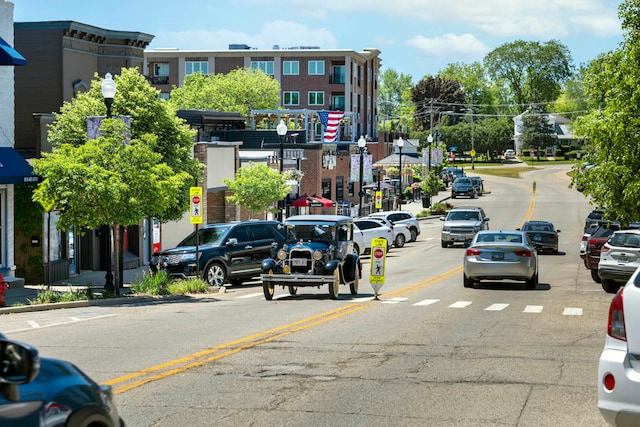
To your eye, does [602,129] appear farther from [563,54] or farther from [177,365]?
[563,54]

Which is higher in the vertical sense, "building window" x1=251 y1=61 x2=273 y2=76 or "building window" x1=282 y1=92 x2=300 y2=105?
"building window" x1=251 y1=61 x2=273 y2=76

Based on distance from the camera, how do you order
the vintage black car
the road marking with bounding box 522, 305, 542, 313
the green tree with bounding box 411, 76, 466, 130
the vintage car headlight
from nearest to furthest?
the road marking with bounding box 522, 305, 542, 313 → the vintage black car → the vintage car headlight → the green tree with bounding box 411, 76, 466, 130

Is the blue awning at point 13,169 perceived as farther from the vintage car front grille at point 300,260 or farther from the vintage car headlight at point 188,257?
the vintage car front grille at point 300,260

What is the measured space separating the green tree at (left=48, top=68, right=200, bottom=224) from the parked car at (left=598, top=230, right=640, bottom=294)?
44.2 ft

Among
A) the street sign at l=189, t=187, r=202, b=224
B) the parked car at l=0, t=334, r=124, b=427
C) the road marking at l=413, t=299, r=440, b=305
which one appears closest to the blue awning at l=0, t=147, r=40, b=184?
the street sign at l=189, t=187, r=202, b=224

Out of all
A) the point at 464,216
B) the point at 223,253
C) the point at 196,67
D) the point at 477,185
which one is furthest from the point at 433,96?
the point at 223,253

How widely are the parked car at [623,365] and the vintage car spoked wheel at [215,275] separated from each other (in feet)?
73.1

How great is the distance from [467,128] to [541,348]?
136 m

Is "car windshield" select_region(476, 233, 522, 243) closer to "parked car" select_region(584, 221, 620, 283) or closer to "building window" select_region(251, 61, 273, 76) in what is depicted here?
"parked car" select_region(584, 221, 620, 283)

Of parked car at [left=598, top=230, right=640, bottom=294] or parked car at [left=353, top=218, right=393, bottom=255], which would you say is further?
parked car at [left=353, top=218, right=393, bottom=255]

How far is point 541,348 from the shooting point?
1516cm

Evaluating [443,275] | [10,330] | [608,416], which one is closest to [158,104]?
[443,275]

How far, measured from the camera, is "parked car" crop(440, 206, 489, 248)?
50000mm

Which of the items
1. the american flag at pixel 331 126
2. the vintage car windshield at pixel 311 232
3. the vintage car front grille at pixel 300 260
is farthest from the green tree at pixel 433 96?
the vintage car front grille at pixel 300 260
